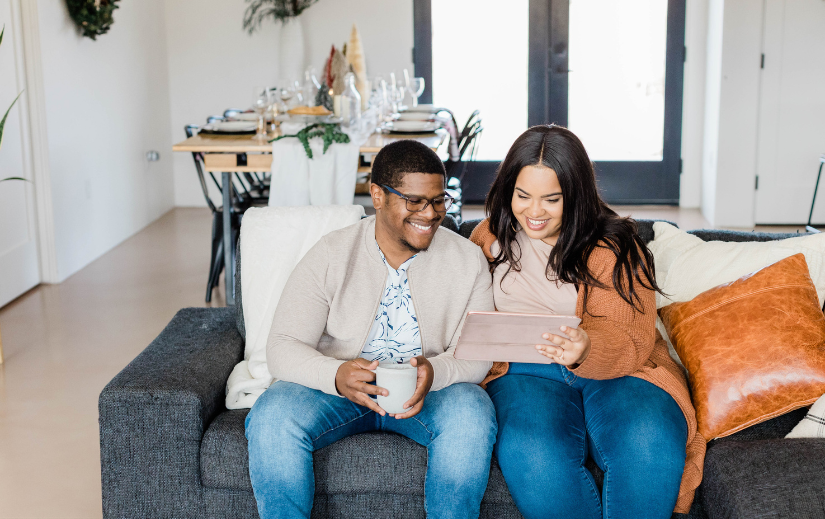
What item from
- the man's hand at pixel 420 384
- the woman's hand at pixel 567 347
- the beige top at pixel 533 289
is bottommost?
the man's hand at pixel 420 384

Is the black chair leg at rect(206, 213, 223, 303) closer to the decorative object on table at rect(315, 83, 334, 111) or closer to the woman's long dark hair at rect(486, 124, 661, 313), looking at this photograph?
the decorative object on table at rect(315, 83, 334, 111)

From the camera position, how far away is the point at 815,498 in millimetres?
1583

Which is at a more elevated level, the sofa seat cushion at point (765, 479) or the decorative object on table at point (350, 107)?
the decorative object on table at point (350, 107)

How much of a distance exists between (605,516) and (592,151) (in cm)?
470

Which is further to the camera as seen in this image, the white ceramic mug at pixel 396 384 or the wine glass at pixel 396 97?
the wine glass at pixel 396 97

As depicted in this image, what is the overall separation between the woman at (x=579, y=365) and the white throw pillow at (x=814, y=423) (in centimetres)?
22

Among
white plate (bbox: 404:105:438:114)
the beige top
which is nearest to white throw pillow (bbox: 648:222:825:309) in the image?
the beige top

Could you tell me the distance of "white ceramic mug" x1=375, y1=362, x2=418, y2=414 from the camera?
1.58 metres

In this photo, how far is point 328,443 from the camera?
1808mm

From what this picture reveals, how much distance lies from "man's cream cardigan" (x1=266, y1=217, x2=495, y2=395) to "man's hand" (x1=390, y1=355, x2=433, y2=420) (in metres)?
0.12

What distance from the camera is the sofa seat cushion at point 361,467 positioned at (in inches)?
70.7

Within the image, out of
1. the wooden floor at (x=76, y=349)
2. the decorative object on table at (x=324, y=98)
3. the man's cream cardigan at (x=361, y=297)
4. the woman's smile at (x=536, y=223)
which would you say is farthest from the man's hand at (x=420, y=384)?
the decorative object on table at (x=324, y=98)

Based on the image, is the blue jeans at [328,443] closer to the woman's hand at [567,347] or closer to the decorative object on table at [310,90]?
the woman's hand at [567,347]

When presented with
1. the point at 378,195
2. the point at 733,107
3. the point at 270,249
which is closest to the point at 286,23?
the point at 733,107
